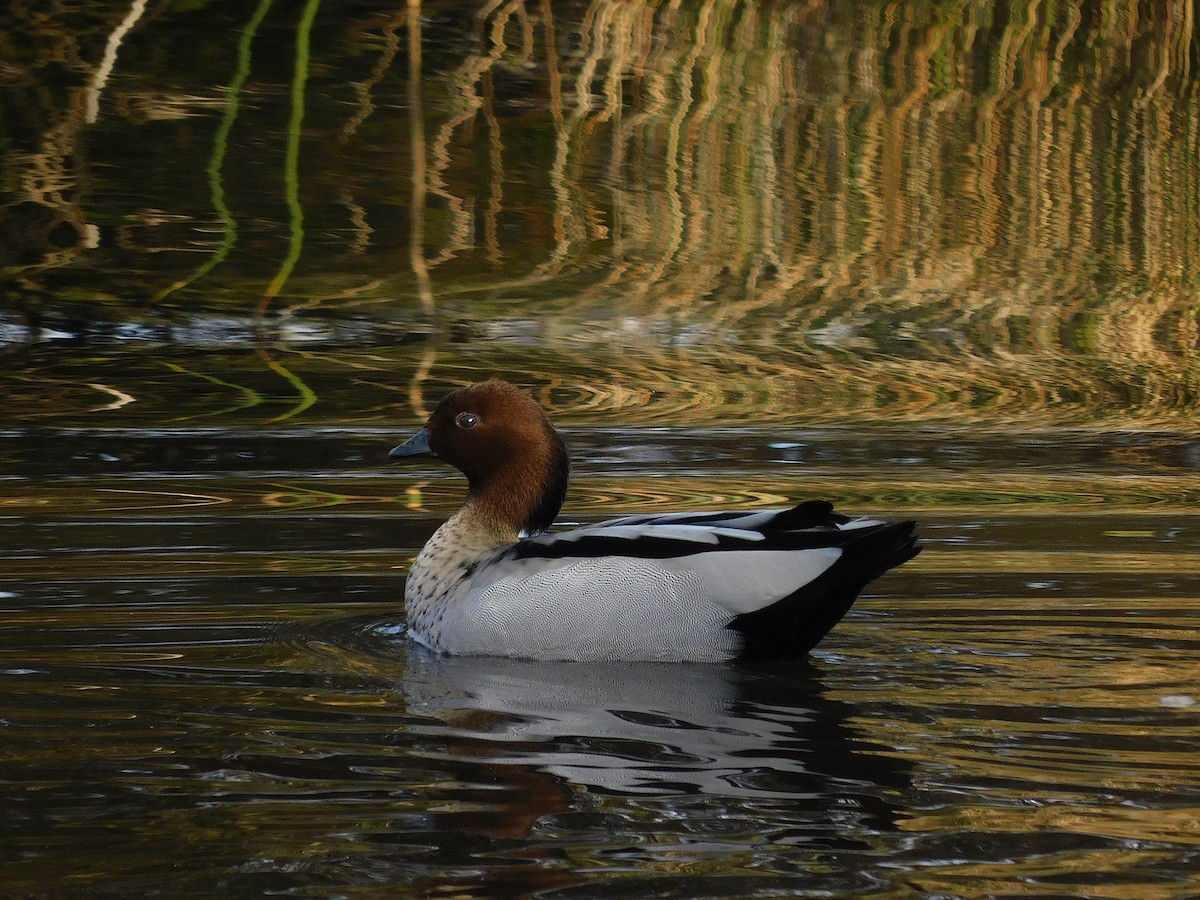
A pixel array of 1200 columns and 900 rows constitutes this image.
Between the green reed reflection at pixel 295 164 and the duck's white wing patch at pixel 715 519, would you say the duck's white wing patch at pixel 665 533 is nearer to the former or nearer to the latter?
the duck's white wing patch at pixel 715 519

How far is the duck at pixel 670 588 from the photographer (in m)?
5.26

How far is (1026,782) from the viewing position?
4.11 m

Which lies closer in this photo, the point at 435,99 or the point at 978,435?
the point at 978,435

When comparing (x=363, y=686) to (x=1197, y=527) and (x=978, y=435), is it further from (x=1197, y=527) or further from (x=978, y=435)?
(x=978, y=435)

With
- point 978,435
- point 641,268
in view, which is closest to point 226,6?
point 641,268

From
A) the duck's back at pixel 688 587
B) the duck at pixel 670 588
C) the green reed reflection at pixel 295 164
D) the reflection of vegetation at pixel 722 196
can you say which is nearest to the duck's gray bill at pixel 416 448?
the duck at pixel 670 588

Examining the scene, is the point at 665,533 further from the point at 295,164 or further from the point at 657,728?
the point at 295,164

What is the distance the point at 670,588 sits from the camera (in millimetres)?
5410

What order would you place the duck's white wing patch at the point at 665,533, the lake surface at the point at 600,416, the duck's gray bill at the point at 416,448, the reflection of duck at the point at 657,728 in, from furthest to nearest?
the duck's gray bill at the point at 416,448
the duck's white wing patch at the point at 665,533
the reflection of duck at the point at 657,728
the lake surface at the point at 600,416

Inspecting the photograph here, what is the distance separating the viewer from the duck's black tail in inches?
207

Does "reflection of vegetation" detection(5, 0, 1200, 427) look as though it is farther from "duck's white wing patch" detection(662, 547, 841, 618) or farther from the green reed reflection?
"duck's white wing patch" detection(662, 547, 841, 618)

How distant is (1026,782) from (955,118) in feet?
34.9

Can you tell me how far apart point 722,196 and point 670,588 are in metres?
7.35

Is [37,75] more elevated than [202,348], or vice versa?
[37,75]
